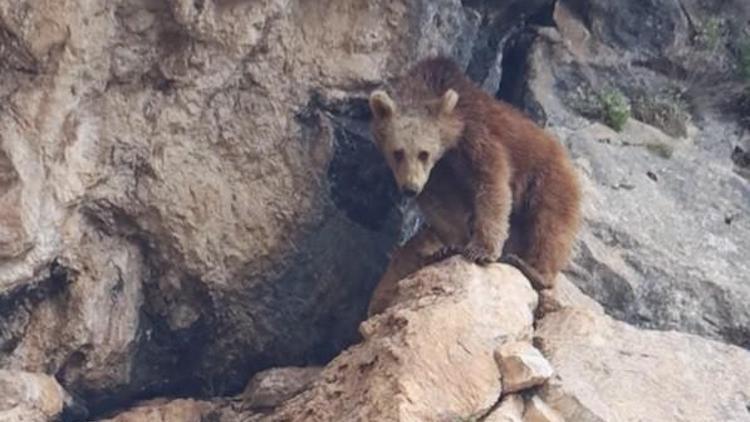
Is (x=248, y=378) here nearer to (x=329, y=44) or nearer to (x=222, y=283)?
(x=222, y=283)

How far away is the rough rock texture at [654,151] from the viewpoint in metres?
11.2

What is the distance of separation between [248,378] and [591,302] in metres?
2.46

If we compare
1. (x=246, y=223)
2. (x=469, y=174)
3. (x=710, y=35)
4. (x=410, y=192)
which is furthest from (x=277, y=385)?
(x=710, y=35)

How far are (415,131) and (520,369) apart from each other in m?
2.27

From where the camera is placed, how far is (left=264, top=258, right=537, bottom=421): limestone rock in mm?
8469

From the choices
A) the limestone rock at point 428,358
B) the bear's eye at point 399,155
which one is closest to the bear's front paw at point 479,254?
the limestone rock at point 428,358

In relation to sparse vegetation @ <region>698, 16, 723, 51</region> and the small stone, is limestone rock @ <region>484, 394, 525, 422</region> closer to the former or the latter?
the small stone

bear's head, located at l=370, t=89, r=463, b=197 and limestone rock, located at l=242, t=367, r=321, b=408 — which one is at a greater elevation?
bear's head, located at l=370, t=89, r=463, b=197

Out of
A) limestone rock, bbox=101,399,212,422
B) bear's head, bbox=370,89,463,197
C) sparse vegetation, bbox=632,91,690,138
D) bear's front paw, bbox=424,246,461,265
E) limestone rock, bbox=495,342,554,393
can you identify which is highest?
sparse vegetation, bbox=632,91,690,138

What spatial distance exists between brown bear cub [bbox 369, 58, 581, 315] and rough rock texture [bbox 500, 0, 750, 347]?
0.86 meters

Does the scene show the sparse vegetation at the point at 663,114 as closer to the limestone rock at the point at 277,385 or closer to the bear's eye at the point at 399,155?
the bear's eye at the point at 399,155

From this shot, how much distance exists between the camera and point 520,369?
8641 millimetres

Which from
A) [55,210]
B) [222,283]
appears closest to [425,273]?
[222,283]

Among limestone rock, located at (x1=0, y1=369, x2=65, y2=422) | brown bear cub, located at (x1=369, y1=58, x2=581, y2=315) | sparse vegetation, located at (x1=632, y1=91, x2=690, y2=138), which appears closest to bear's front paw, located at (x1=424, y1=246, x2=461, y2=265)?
brown bear cub, located at (x1=369, y1=58, x2=581, y2=315)
